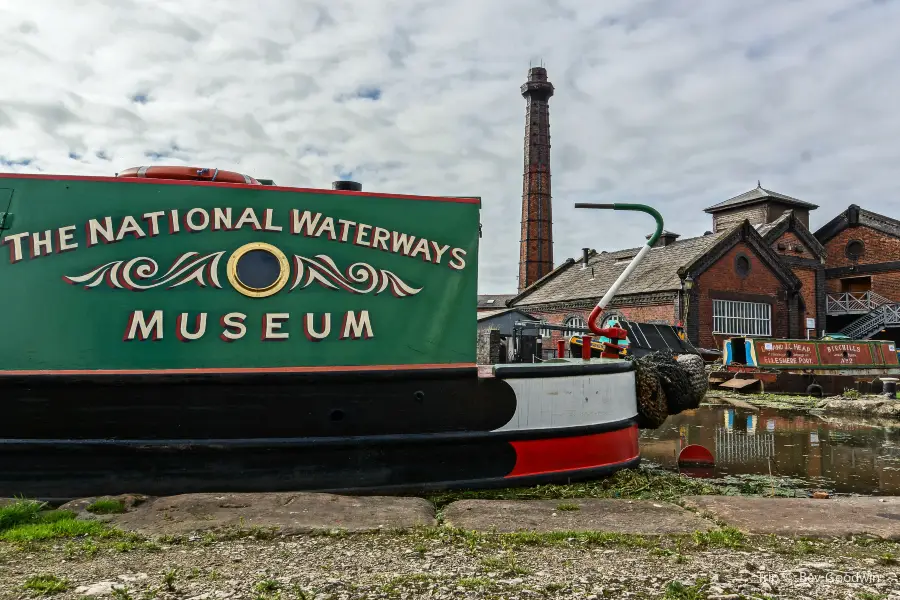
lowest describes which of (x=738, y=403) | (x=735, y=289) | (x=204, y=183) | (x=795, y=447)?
(x=795, y=447)

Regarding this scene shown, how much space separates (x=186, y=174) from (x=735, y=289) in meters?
23.6

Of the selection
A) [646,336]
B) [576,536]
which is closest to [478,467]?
[576,536]

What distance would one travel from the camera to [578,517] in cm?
386

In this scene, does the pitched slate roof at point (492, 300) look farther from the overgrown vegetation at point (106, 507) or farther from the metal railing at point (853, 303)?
the overgrown vegetation at point (106, 507)

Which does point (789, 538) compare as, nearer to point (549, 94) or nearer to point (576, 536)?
point (576, 536)

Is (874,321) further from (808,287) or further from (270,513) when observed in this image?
(270,513)

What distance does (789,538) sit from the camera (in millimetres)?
3387

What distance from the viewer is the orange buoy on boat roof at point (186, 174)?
4754 mm

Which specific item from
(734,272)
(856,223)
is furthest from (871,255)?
(734,272)

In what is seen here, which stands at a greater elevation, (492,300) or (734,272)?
(492,300)

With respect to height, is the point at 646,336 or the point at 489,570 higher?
the point at 646,336

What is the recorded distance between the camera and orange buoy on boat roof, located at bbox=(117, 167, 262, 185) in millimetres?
4754

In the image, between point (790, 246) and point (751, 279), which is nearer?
point (751, 279)

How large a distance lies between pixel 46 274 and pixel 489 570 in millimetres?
3731
